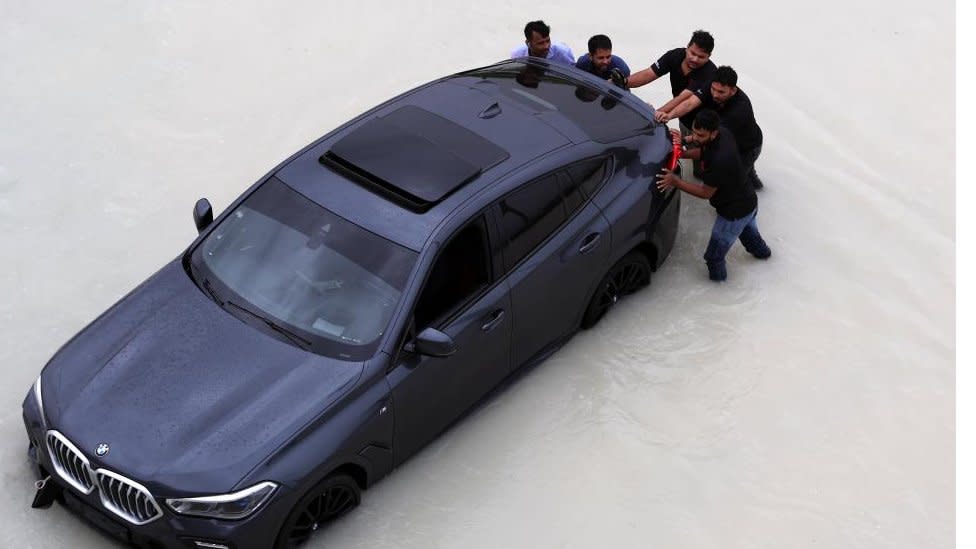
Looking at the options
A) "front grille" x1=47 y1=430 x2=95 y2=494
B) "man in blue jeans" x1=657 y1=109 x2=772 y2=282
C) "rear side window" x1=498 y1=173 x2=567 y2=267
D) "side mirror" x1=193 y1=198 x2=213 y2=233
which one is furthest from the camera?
"man in blue jeans" x1=657 y1=109 x2=772 y2=282

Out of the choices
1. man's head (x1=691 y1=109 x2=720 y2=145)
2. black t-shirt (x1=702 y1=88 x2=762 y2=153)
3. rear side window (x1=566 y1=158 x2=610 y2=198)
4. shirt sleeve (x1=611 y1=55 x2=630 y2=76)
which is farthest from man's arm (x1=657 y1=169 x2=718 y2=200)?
shirt sleeve (x1=611 y1=55 x2=630 y2=76)

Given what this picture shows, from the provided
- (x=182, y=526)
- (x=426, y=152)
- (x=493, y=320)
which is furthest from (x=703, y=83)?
(x=182, y=526)

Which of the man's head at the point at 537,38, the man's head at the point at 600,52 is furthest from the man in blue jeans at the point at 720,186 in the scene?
the man's head at the point at 537,38

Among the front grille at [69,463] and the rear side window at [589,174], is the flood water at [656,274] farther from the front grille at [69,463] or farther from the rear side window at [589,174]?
the rear side window at [589,174]

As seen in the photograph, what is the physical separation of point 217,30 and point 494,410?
489cm

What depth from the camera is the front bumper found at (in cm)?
651

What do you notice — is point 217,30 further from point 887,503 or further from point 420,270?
point 887,503

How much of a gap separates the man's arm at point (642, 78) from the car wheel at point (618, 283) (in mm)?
1730

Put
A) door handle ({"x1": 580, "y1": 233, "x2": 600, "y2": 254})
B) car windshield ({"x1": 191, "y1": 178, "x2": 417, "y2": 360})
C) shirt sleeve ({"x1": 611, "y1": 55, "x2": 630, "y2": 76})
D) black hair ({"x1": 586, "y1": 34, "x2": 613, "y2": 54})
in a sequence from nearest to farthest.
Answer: car windshield ({"x1": 191, "y1": 178, "x2": 417, "y2": 360}) < door handle ({"x1": 580, "y1": 233, "x2": 600, "y2": 254}) < black hair ({"x1": 586, "y1": 34, "x2": 613, "y2": 54}) < shirt sleeve ({"x1": 611, "y1": 55, "x2": 630, "y2": 76})

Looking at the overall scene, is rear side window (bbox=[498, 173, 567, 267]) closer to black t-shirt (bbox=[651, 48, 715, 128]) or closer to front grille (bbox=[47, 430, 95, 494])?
black t-shirt (bbox=[651, 48, 715, 128])

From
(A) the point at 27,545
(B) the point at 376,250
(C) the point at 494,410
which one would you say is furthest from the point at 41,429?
(C) the point at 494,410

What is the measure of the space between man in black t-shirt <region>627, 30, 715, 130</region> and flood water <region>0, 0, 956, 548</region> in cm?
98

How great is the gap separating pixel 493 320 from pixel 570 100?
1.90m

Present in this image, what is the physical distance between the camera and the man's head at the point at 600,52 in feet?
31.4
